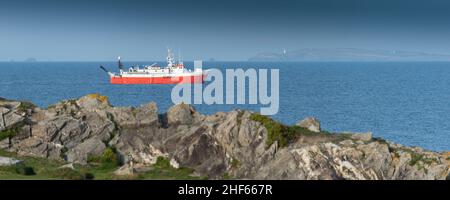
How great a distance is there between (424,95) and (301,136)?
8286cm

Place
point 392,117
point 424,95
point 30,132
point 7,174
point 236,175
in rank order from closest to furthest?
point 7,174 < point 236,175 < point 30,132 < point 392,117 < point 424,95

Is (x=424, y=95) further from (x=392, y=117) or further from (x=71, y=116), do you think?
(x=71, y=116)

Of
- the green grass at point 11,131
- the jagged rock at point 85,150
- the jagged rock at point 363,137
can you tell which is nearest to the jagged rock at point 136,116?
the jagged rock at point 85,150

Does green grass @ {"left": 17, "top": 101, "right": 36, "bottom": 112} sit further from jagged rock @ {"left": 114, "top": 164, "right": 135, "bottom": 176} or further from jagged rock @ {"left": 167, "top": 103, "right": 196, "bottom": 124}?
jagged rock @ {"left": 114, "top": 164, "right": 135, "bottom": 176}

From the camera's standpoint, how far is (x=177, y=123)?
34.0m

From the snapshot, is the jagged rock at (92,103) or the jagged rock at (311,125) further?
the jagged rock at (92,103)

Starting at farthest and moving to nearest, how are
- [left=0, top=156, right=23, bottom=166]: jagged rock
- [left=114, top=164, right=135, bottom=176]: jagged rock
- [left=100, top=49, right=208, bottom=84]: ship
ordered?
1. [left=100, top=49, right=208, bottom=84]: ship
2. [left=114, top=164, right=135, bottom=176]: jagged rock
3. [left=0, top=156, right=23, bottom=166]: jagged rock

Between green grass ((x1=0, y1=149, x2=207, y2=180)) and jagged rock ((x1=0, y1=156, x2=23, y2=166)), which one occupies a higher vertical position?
jagged rock ((x1=0, y1=156, x2=23, y2=166))

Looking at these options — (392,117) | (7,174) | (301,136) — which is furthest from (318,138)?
(392,117)

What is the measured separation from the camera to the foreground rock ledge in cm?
2556

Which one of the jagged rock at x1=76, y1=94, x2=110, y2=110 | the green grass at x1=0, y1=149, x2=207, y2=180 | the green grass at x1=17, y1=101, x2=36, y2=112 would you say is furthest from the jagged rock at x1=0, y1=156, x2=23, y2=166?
the jagged rock at x1=76, y1=94, x2=110, y2=110

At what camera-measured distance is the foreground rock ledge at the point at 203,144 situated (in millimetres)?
25562

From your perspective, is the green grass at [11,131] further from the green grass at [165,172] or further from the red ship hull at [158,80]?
the red ship hull at [158,80]

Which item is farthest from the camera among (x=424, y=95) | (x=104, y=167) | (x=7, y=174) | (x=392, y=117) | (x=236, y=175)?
(x=424, y=95)
